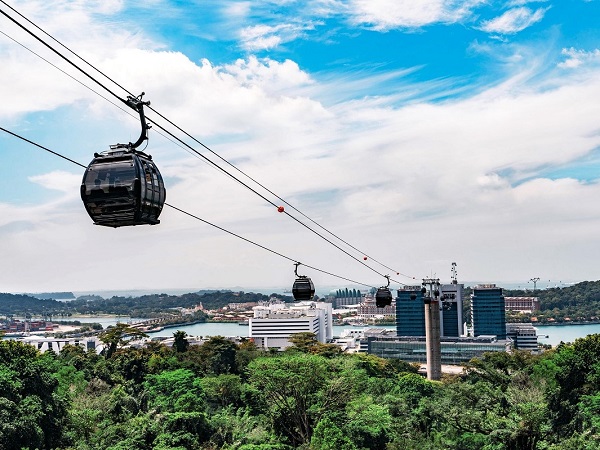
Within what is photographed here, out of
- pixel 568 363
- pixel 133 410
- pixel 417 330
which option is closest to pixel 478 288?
pixel 417 330

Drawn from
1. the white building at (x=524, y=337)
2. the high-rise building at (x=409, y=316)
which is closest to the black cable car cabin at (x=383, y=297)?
the high-rise building at (x=409, y=316)

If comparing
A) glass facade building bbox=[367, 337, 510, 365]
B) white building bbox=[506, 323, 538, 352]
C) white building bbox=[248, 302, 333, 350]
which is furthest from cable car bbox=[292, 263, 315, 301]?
white building bbox=[248, 302, 333, 350]

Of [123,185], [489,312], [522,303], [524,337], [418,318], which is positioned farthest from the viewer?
[522,303]

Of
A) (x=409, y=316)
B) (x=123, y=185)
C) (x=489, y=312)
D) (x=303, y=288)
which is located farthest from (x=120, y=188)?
(x=489, y=312)

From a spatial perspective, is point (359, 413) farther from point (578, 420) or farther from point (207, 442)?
point (578, 420)

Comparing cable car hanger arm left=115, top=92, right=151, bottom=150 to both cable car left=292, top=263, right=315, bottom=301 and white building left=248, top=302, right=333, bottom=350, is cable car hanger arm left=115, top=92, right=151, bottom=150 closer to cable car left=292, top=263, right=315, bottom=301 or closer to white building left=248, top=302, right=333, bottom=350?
cable car left=292, top=263, right=315, bottom=301

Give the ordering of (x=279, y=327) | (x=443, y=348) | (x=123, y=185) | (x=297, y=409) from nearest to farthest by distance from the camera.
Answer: (x=123, y=185) < (x=297, y=409) < (x=443, y=348) < (x=279, y=327)

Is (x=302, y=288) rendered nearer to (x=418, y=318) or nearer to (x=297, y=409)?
(x=297, y=409)
